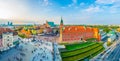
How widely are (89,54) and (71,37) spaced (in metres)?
22.3

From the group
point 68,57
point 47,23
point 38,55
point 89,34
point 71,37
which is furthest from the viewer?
point 47,23

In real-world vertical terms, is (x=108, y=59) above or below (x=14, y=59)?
below

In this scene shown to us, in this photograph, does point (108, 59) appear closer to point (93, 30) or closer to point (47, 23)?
point (93, 30)

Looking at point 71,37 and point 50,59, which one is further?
point 71,37

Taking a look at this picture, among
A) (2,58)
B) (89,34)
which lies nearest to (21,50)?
(2,58)

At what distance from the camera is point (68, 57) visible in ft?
108

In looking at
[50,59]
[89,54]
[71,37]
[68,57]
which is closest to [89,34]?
[71,37]

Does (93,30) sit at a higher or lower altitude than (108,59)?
higher

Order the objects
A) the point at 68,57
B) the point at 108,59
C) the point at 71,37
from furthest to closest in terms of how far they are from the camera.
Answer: the point at 71,37, the point at 108,59, the point at 68,57

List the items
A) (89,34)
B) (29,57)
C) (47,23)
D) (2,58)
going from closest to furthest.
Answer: (2,58) → (29,57) → (89,34) → (47,23)

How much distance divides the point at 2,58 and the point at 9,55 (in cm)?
105

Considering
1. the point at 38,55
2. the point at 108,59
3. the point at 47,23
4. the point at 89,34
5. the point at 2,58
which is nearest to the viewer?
the point at 2,58

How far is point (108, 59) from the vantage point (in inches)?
1441

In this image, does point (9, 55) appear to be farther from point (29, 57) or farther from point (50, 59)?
point (50, 59)
